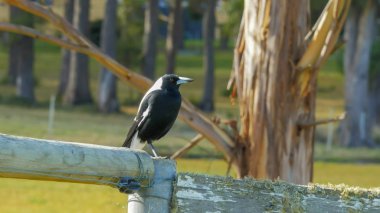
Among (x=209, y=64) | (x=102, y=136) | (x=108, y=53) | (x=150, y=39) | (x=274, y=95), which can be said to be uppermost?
(x=274, y=95)

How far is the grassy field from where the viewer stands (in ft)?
57.7

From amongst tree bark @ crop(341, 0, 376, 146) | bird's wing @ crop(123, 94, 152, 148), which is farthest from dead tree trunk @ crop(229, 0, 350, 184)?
tree bark @ crop(341, 0, 376, 146)

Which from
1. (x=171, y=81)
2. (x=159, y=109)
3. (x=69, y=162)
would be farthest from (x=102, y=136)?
(x=69, y=162)

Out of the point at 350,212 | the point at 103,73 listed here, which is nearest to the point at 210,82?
the point at 103,73

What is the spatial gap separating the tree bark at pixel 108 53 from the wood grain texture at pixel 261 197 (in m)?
37.2

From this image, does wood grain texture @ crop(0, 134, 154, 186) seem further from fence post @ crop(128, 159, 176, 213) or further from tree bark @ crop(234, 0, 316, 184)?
tree bark @ crop(234, 0, 316, 184)

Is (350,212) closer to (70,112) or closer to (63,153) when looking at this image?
(63,153)

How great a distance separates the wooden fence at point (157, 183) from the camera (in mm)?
4047

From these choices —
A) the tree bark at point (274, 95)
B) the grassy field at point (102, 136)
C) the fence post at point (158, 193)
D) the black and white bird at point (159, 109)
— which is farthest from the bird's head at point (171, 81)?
the tree bark at point (274, 95)

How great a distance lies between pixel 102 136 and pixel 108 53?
1238 centimetres

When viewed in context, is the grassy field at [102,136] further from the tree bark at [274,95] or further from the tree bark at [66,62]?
the tree bark at [274,95]

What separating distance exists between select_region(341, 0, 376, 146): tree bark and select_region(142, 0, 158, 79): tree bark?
924cm

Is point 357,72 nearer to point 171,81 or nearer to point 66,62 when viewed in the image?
point 66,62

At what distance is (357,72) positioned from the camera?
40500mm
